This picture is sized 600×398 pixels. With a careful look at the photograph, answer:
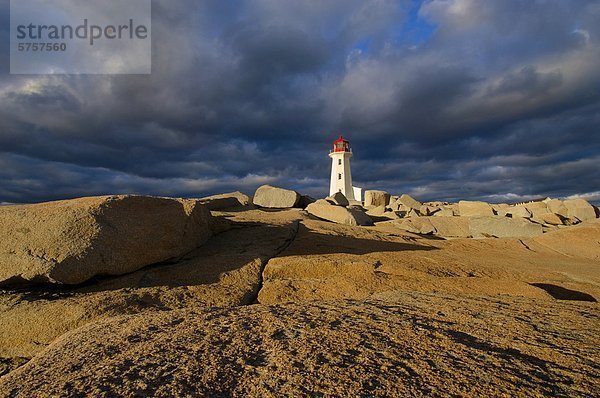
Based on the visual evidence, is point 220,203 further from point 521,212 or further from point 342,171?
point 342,171

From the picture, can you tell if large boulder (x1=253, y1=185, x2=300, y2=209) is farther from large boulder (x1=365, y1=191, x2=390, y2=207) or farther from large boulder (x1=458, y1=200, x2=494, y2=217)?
large boulder (x1=365, y1=191, x2=390, y2=207)

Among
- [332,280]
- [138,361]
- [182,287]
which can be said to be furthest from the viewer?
[332,280]

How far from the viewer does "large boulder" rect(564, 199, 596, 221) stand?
49.9 ft

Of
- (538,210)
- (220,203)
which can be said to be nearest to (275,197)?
(220,203)

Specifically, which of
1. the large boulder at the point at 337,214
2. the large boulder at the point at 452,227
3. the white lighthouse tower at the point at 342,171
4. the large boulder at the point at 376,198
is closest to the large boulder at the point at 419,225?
A: the large boulder at the point at 452,227

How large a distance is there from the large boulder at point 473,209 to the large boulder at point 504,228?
5145mm

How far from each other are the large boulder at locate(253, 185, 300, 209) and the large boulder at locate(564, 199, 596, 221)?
505 inches

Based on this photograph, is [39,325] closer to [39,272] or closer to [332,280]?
[39,272]

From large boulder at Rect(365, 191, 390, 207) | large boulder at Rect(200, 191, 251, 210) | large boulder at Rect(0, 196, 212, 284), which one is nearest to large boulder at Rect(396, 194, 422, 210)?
large boulder at Rect(365, 191, 390, 207)

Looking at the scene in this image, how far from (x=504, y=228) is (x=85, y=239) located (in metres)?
10.2

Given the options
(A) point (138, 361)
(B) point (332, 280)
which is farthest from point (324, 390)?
(B) point (332, 280)

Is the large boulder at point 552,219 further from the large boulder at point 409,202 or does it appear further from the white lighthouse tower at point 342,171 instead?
the white lighthouse tower at point 342,171

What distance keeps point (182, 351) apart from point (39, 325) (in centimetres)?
185

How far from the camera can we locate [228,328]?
1.97m
